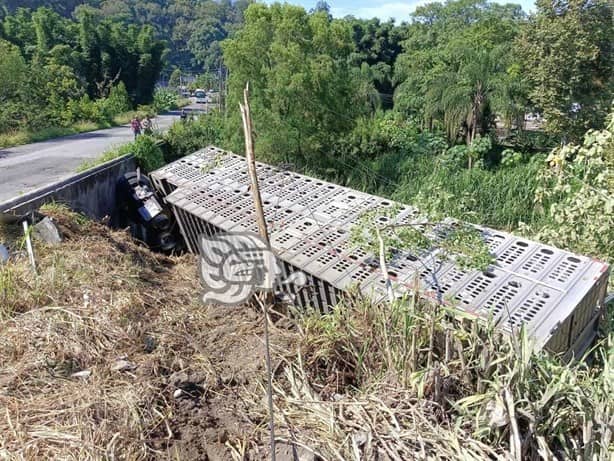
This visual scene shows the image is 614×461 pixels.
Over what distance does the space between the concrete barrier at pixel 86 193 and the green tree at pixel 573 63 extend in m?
8.72

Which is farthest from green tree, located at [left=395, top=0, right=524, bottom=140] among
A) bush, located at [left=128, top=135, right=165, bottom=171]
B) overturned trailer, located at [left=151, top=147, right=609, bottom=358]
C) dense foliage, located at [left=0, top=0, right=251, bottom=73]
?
dense foliage, located at [left=0, top=0, right=251, bottom=73]

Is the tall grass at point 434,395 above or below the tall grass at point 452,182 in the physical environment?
above

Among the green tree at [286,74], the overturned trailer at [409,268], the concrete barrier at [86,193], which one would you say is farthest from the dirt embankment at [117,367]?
the green tree at [286,74]

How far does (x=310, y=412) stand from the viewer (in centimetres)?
199

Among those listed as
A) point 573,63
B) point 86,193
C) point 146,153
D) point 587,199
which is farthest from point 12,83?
point 587,199

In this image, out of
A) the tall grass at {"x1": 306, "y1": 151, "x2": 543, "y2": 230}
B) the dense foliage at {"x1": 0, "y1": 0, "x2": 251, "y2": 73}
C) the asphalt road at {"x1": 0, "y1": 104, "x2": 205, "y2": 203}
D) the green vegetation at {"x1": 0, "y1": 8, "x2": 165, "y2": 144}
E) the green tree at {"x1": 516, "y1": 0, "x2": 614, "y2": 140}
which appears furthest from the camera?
the dense foliage at {"x1": 0, "y1": 0, "x2": 251, "y2": 73}

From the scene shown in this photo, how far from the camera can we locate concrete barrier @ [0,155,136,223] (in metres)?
4.56

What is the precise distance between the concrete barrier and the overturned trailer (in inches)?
55.2

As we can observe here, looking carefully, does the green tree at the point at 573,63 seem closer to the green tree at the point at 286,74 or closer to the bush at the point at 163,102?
the green tree at the point at 286,74

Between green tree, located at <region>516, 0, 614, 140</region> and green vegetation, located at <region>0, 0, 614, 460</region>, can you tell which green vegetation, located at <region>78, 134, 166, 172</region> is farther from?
green tree, located at <region>516, 0, 614, 140</region>

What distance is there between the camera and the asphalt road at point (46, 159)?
7297mm

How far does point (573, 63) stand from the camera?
924 cm

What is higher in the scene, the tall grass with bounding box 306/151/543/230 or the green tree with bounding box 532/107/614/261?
the green tree with bounding box 532/107/614/261

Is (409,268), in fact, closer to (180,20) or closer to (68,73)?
(68,73)
